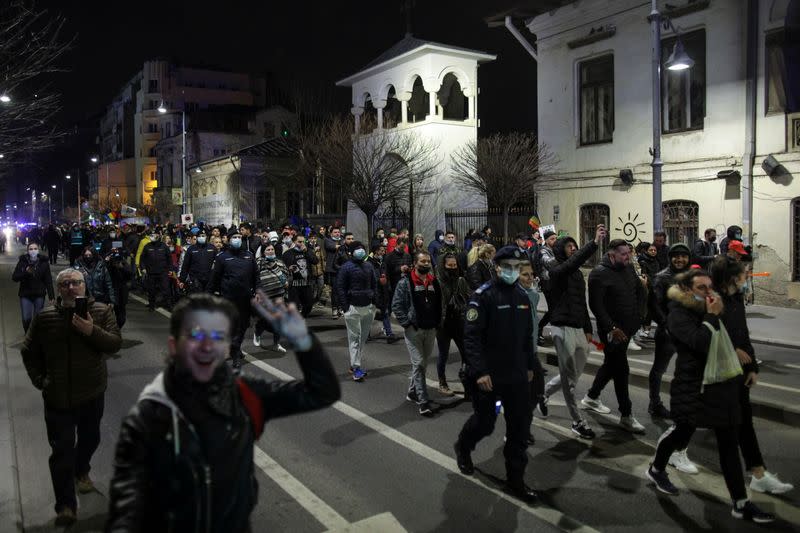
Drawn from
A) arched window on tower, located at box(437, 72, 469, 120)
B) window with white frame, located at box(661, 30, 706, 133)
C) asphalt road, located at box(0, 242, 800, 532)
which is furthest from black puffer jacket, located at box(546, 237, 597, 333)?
arched window on tower, located at box(437, 72, 469, 120)

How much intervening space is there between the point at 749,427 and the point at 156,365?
7962 mm

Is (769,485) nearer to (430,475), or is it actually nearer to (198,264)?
(430,475)

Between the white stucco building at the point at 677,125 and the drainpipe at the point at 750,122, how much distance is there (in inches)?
1.6

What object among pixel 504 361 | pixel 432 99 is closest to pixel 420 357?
pixel 504 361

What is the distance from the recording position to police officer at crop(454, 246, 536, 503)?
17.1 feet

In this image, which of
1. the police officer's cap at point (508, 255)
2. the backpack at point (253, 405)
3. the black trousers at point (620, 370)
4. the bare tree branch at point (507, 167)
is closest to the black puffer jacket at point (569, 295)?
the black trousers at point (620, 370)

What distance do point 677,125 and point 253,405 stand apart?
17641 mm

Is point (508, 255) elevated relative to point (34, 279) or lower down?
elevated

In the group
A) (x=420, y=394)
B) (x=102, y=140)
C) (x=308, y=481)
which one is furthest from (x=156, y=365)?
(x=102, y=140)

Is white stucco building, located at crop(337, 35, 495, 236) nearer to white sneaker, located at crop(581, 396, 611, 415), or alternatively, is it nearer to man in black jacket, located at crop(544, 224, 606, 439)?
white sneaker, located at crop(581, 396, 611, 415)

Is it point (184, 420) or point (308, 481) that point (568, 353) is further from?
point (184, 420)

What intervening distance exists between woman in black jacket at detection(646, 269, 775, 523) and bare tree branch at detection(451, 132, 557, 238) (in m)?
16.5

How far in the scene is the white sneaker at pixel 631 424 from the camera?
6.62 meters

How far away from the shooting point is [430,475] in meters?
5.59
